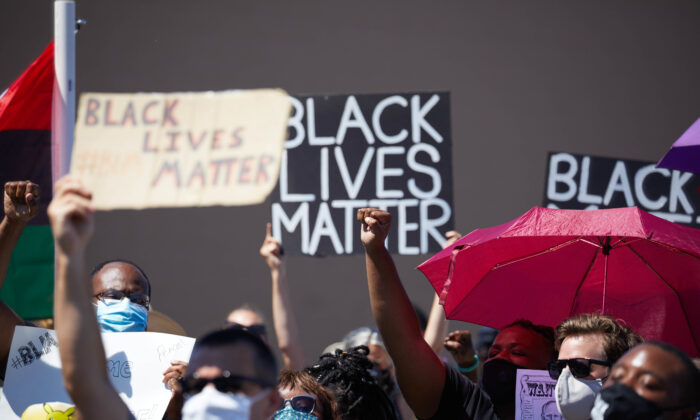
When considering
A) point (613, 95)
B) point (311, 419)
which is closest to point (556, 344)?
point (311, 419)

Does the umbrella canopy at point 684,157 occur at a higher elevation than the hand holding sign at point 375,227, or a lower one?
higher

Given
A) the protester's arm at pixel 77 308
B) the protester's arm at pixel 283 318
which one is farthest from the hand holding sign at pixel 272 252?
the protester's arm at pixel 77 308

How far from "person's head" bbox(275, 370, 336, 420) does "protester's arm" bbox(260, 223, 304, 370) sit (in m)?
1.04

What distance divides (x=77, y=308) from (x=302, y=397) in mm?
1221

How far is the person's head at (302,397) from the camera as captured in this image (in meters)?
2.90

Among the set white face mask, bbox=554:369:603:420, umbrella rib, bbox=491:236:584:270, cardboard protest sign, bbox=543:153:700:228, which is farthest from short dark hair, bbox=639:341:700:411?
cardboard protest sign, bbox=543:153:700:228

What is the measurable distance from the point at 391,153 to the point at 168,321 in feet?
5.66

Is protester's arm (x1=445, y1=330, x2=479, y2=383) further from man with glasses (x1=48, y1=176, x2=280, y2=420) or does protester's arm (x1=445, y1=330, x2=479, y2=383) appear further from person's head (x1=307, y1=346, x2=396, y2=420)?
man with glasses (x1=48, y1=176, x2=280, y2=420)

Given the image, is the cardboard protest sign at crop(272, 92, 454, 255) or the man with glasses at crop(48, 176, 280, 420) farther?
the cardboard protest sign at crop(272, 92, 454, 255)

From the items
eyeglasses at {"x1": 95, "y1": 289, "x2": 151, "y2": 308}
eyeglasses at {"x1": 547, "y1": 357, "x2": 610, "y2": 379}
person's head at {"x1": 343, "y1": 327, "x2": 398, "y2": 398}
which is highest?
eyeglasses at {"x1": 95, "y1": 289, "x2": 151, "y2": 308}

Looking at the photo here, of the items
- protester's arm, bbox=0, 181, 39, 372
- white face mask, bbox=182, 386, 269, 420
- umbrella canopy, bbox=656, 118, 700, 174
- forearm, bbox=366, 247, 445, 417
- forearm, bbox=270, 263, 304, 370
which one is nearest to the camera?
white face mask, bbox=182, 386, 269, 420

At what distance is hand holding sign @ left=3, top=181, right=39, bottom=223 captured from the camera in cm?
303

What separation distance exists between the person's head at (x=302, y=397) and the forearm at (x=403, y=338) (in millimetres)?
400

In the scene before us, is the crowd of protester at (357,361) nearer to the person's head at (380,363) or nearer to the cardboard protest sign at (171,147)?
→ the person's head at (380,363)
